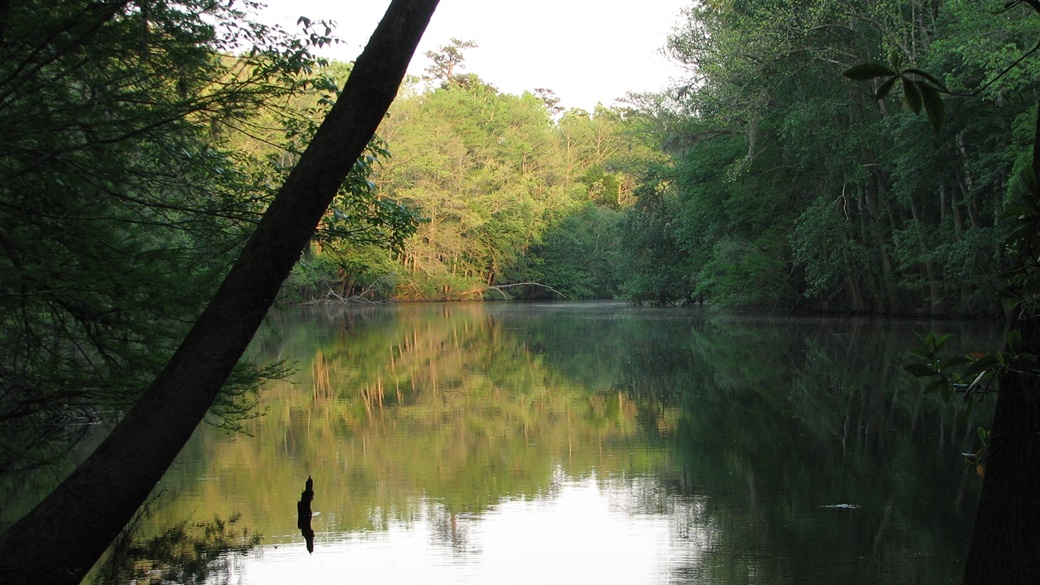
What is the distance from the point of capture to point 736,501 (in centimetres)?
789

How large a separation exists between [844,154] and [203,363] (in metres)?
22.6

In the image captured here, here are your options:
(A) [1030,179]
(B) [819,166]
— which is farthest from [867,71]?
(B) [819,166]

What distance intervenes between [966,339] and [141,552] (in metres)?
15.0

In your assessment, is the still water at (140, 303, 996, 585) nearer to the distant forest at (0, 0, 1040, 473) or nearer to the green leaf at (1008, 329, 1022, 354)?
the distant forest at (0, 0, 1040, 473)

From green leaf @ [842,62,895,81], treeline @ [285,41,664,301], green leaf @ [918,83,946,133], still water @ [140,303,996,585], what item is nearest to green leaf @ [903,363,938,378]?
green leaf @ [918,83,946,133]

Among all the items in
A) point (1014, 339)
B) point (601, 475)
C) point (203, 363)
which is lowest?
point (601, 475)

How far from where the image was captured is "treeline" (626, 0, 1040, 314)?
19.9 m

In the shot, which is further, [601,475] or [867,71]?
[601,475]

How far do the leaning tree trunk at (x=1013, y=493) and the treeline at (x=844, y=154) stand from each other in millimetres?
13898

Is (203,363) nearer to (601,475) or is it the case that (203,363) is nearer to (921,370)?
(921,370)

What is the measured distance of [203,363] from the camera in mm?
3775

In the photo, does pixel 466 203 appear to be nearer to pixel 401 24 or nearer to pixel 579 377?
pixel 579 377

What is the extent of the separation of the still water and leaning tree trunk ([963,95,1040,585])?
264 cm

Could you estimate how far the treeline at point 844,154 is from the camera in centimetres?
1992
